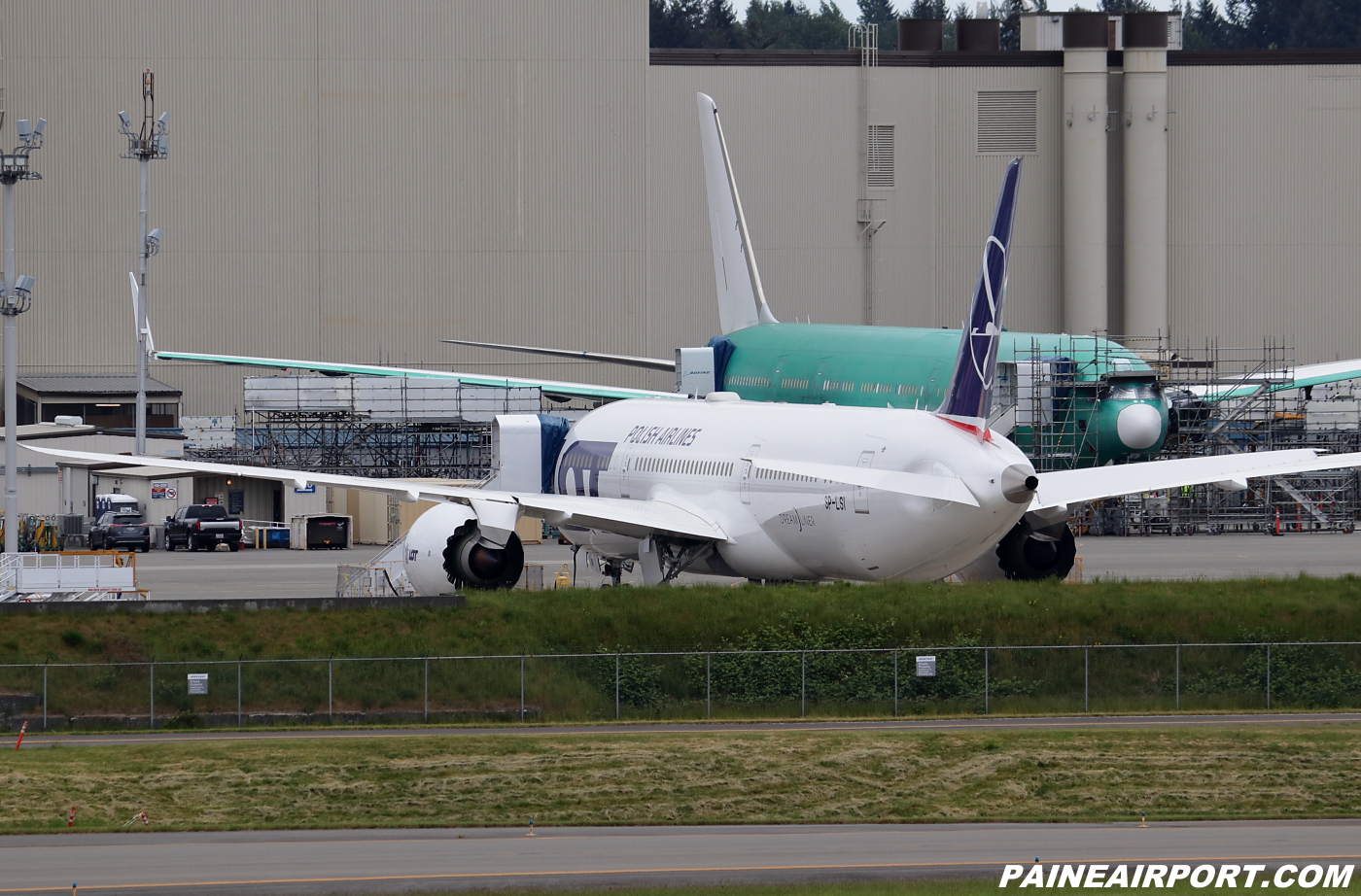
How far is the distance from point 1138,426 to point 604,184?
119 feet

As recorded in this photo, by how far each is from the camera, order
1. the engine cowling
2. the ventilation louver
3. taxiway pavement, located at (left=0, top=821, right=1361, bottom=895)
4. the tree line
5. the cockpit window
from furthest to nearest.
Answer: the tree line < the ventilation louver < the cockpit window < the engine cowling < taxiway pavement, located at (left=0, top=821, right=1361, bottom=895)

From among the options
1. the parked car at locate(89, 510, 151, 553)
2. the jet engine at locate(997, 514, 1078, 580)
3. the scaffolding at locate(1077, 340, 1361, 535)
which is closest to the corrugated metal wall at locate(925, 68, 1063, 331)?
the scaffolding at locate(1077, 340, 1361, 535)

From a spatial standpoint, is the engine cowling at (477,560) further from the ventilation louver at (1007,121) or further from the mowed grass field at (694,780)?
the ventilation louver at (1007,121)

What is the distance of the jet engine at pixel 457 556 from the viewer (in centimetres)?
3441

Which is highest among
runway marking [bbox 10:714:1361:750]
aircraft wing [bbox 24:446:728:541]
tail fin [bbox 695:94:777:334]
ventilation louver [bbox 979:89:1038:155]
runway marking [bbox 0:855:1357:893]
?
ventilation louver [bbox 979:89:1038:155]

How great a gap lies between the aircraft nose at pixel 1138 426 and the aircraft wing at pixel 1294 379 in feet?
32.7

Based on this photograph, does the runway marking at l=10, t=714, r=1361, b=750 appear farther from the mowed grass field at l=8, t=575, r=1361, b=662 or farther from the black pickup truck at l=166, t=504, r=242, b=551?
the black pickup truck at l=166, t=504, r=242, b=551

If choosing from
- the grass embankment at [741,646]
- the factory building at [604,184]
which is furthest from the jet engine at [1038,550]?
the factory building at [604,184]

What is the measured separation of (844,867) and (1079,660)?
12.8 metres

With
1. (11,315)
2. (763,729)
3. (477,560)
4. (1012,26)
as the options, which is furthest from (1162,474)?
(1012,26)

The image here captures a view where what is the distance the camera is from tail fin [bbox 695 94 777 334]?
6334 centimetres

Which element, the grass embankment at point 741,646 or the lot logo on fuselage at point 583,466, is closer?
the grass embankment at point 741,646

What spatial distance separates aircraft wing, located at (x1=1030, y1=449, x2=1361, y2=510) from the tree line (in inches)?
5000

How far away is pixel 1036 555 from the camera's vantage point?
109 feet
